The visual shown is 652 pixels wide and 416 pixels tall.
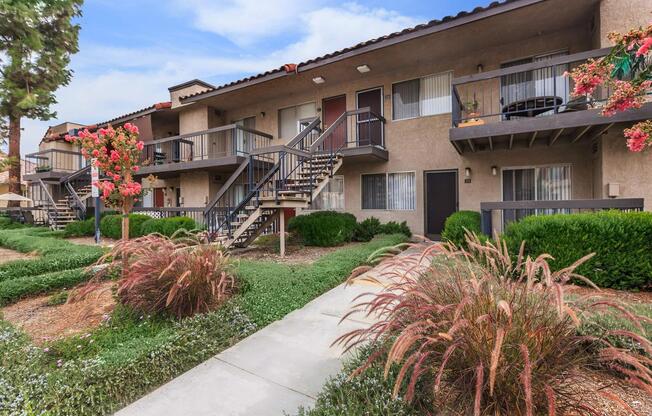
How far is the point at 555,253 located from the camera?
526cm

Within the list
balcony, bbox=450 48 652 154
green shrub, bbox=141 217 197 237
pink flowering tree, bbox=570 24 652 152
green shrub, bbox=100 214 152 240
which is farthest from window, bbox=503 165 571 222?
green shrub, bbox=100 214 152 240

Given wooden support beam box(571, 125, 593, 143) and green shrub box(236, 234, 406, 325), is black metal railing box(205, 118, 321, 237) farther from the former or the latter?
wooden support beam box(571, 125, 593, 143)

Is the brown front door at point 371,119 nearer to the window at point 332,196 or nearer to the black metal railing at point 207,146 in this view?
the window at point 332,196

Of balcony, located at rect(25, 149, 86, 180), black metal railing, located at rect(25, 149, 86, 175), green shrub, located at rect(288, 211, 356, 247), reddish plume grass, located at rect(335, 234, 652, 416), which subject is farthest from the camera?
black metal railing, located at rect(25, 149, 86, 175)

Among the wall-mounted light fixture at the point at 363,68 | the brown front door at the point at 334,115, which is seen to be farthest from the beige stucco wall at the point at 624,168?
the brown front door at the point at 334,115

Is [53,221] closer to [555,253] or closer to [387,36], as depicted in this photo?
[387,36]

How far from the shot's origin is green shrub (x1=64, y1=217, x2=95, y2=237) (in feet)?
46.9

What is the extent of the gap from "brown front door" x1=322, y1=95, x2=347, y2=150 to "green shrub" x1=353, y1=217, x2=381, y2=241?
10.4 feet

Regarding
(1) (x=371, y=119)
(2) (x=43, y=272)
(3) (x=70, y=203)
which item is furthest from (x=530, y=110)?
(3) (x=70, y=203)

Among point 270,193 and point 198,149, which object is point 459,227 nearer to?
point 270,193

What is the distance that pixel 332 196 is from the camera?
12.4 metres

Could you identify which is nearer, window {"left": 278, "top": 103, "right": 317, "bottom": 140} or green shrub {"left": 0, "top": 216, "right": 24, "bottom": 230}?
window {"left": 278, "top": 103, "right": 317, "bottom": 140}

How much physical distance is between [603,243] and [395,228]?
19.2 feet

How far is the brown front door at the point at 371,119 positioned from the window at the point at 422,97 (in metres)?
0.57
